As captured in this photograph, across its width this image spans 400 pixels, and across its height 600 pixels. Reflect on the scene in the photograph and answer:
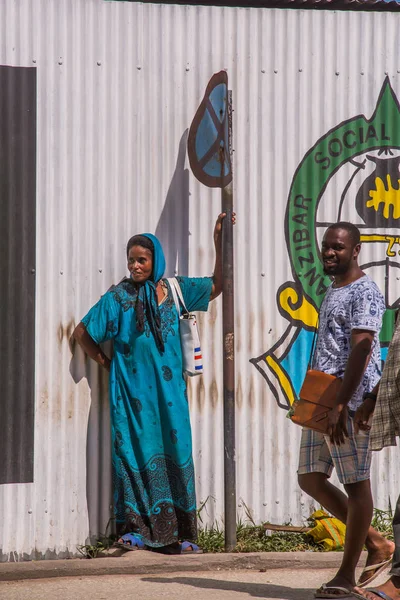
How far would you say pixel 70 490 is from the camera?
21.1 feet

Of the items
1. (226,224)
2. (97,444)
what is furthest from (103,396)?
(226,224)

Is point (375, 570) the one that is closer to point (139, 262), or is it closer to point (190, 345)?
point (190, 345)

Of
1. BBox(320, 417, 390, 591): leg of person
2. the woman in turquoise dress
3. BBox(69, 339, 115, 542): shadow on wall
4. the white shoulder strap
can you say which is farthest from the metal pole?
BBox(320, 417, 390, 591): leg of person

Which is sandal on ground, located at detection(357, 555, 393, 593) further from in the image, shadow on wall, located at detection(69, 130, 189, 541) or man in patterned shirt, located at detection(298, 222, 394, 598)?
shadow on wall, located at detection(69, 130, 189, 541)

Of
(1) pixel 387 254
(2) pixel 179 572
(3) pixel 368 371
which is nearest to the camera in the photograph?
(3) pixel 368 371

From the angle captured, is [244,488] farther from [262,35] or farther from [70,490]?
[262,35]

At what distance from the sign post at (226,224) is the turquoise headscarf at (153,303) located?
0.40 metres

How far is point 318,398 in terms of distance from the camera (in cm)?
529

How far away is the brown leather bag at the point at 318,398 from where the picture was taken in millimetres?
5266

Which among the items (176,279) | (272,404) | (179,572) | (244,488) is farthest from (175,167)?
(179,572)

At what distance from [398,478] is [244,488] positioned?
3.50 feet

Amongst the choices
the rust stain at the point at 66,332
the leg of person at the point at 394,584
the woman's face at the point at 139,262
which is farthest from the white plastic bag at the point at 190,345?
the leg of person at the point at 394,584

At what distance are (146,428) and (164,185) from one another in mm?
1577

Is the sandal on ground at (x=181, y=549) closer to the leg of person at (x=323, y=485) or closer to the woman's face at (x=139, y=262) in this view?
the leg of person at (x=323, y=485)
